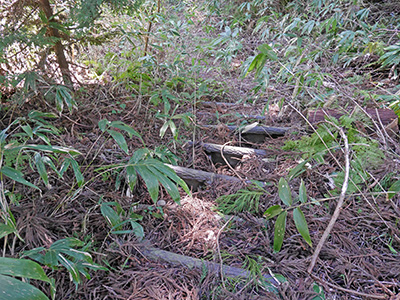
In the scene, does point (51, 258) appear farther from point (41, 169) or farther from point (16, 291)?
point (16, 291)

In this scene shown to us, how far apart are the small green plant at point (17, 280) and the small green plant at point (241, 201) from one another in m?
1.23

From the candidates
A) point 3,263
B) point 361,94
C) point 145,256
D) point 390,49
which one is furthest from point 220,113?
point 3,263

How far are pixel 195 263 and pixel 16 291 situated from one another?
93 centimetres

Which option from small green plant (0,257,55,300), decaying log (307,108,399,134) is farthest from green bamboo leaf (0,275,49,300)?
decaying log (307,108,399,134)

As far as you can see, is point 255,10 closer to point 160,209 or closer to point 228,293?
point 160,209

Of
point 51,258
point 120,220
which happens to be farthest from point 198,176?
point 51,258

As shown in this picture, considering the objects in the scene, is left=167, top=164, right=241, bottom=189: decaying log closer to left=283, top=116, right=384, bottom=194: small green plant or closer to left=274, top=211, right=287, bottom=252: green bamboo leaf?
left=283, top=116, right=384, bottom=194: small green plant

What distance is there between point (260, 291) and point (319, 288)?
28 centimetres

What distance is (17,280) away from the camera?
61 centimetres

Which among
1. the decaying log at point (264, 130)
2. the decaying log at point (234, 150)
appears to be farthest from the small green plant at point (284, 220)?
the decaying log at point (264, 130)

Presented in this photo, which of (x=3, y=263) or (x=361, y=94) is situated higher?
(x=3, y=263)

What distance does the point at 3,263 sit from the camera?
633 mm

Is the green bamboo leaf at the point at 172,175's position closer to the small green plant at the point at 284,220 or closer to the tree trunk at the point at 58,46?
the small green plant at the point at 284,220

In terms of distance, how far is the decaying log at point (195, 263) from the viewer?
1.33 m
